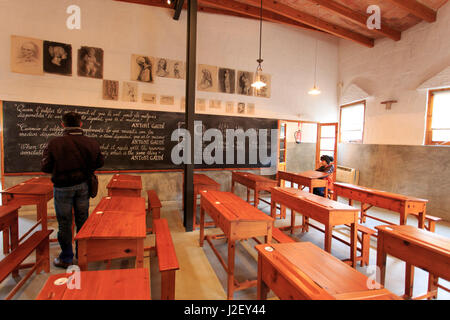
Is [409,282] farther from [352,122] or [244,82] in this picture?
[352,122]

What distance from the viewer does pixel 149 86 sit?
4.80m

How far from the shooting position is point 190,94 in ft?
11.1

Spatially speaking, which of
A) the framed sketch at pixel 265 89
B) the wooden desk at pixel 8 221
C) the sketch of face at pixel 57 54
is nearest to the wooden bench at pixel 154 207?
the wooden desk at pixel 8 221

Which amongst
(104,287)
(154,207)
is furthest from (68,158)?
(104,287)

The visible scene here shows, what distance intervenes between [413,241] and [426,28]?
521 cm

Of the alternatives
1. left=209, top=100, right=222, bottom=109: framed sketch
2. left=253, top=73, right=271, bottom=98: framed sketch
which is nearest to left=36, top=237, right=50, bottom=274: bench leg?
left=209, top=100, right=222, bottom=109: framed sketch

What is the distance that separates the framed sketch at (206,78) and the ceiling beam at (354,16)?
8.27 ft

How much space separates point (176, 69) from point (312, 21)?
3.44m

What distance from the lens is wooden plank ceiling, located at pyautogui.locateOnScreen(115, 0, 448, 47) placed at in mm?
4430

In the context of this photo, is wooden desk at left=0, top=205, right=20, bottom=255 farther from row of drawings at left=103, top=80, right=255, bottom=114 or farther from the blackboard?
row of drawings at left=103, top=80, right=255, bottom=114

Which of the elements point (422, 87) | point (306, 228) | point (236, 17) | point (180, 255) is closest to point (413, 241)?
point (306, 228)

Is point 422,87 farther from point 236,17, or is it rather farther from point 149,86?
point 149,86

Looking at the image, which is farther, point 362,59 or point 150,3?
point 362,59

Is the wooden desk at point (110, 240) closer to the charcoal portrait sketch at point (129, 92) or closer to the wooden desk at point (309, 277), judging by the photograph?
the wooden desk at point (309, 277)
